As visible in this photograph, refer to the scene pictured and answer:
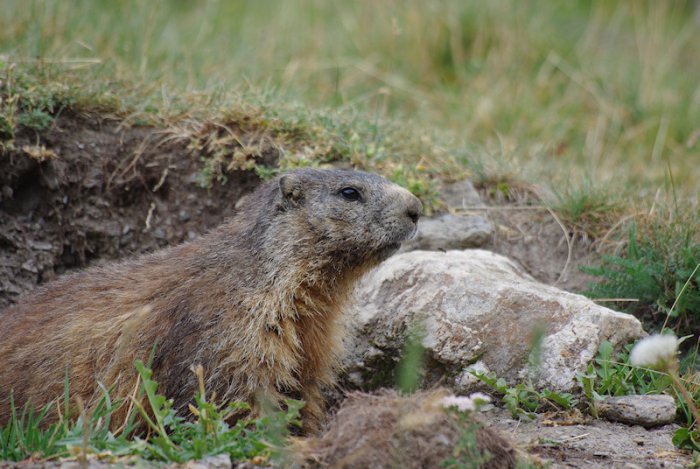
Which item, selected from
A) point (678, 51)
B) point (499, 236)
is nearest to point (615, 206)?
point (499, 236)

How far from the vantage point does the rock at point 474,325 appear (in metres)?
4.11

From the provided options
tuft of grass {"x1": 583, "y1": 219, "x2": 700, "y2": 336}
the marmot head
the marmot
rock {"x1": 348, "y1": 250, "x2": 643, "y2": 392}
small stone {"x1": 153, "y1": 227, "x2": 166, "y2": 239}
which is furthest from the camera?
small stone {"x1": 153, "y1": 227, "x2": 166, "y2": 239}

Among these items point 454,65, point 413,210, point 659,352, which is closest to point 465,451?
point 659,352

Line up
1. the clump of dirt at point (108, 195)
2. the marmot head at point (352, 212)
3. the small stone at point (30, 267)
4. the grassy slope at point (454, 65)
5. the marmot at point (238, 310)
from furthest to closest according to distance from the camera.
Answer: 1. the grassy slope at point (454, 65)
2. the clump of dirt at point (108, 195)
3. the small stone at point (30, 267)
4. the marmot head at point (352, 212)
5. the marmot at point (238, 310)

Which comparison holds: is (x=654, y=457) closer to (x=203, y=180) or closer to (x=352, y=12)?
(x=203, y=180)

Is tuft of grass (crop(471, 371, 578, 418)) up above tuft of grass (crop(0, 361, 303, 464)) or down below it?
below

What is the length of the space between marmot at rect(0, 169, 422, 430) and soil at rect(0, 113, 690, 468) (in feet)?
4.25

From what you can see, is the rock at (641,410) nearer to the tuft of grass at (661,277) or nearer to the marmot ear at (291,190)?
the tuft of grass at (661,277)

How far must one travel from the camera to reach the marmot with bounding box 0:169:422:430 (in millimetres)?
3770

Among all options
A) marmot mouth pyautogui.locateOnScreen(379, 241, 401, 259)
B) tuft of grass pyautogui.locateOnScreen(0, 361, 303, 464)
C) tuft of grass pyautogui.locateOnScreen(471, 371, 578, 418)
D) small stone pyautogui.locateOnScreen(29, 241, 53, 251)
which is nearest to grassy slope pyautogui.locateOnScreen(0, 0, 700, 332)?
small stone pyautogui.locateOnScreen(29, 241, 53, 251)

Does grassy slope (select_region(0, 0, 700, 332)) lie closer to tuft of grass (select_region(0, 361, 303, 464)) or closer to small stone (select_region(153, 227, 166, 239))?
small stone (select_region(153, 227, 166, 239))

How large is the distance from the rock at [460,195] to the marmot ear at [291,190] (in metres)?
1.76

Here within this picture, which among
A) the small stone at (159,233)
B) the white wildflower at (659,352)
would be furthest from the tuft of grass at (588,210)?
the white wildflower at (659,352)

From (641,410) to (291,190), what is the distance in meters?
1.91
